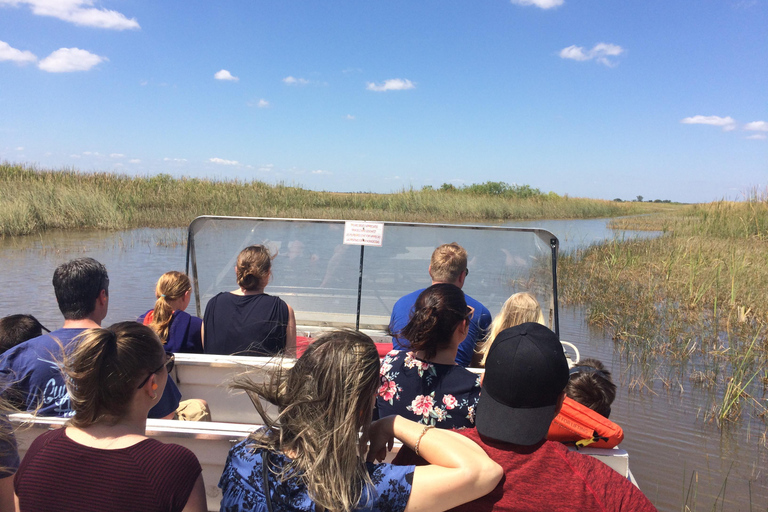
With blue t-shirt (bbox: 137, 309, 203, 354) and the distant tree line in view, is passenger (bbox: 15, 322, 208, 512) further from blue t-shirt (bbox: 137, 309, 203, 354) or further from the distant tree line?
the distant tree line

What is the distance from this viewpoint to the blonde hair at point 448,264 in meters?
3.61

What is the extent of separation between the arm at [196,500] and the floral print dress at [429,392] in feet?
2.69

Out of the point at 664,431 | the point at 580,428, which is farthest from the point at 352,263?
the point at 664,431

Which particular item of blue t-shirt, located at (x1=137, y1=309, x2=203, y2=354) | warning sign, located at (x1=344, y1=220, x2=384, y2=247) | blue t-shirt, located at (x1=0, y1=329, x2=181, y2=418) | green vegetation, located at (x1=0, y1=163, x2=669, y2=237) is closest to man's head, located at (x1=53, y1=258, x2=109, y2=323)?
blue t-shirt, located at (x1=0, y1=329, x2=181, y2=418)

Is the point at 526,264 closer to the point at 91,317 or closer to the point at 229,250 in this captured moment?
the point at 229,250

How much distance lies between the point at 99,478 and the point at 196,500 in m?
0.28

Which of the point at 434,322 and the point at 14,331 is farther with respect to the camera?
the point at 14,331

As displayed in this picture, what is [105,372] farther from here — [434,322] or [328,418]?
[434,322]

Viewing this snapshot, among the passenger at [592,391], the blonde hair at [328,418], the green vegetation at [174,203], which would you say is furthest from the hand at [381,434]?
the green vegetation at [174,203]

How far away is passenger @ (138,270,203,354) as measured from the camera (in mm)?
3434

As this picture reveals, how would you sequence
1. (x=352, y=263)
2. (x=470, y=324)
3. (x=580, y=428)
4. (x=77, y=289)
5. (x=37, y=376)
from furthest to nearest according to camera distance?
(x=352, y=263), (x=470, y=324), (x=77, y=289), (x=37, y=376), (x=580, y=428)

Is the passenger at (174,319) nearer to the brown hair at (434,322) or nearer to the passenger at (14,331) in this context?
the passenger at (14,331)

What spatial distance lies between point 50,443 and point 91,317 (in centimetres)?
124

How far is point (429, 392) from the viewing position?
7.03ft
